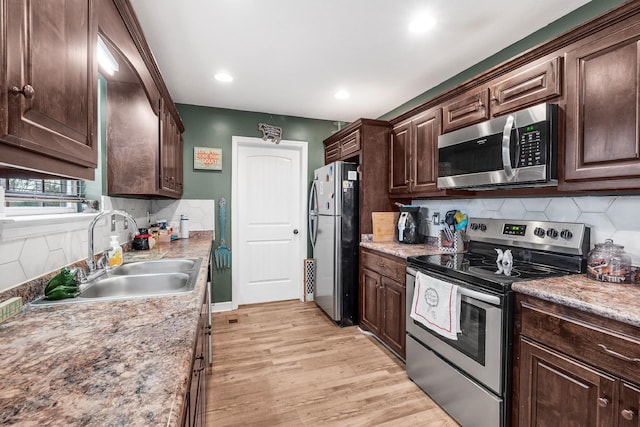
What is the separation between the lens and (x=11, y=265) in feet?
3.73

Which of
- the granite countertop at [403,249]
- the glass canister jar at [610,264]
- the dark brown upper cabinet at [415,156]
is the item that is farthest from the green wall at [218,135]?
the glass canister jar at [610,264]

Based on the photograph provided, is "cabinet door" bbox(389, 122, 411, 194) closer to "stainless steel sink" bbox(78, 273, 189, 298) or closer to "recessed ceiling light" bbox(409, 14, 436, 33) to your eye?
"recessed ceiling light" bbox(409, 14, 436, 33)

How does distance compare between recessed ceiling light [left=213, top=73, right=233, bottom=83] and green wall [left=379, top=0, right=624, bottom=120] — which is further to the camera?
recessed ceiling light [left=213, top=73, right=233, bottom=83]

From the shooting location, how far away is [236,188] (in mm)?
3756

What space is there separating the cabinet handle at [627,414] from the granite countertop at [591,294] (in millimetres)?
320

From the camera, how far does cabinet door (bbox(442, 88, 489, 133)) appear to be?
6.89 feet

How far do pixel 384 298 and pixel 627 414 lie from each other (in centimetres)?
169

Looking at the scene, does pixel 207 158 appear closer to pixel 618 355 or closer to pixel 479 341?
pixel 479 341

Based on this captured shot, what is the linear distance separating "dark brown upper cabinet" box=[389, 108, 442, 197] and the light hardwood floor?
1.50m

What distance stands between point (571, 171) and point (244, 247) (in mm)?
3288

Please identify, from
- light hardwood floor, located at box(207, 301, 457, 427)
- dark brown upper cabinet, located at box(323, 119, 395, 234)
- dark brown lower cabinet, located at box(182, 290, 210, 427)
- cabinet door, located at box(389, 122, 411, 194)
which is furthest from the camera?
dark brown upper cabinet, located at box(323, 119, 395, 234)

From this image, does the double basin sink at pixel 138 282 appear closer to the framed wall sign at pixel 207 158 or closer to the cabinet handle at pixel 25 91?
the cabinet handle at pixel 25 91

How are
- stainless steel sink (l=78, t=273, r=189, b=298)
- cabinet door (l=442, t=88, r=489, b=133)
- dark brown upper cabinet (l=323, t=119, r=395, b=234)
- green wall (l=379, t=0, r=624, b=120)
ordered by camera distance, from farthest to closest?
dark brown upper cabinet (l=323, t=119, r=395, b=234) → cabinet door (l=442, t=88, r=489, b=133) → green wall (l=379, t=0, r=624, b=120) → stainless steel sink (l=78, t=273, r=189, b=298)

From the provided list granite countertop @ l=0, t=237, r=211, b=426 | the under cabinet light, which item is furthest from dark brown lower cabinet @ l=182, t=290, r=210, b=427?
the under cabinet light
